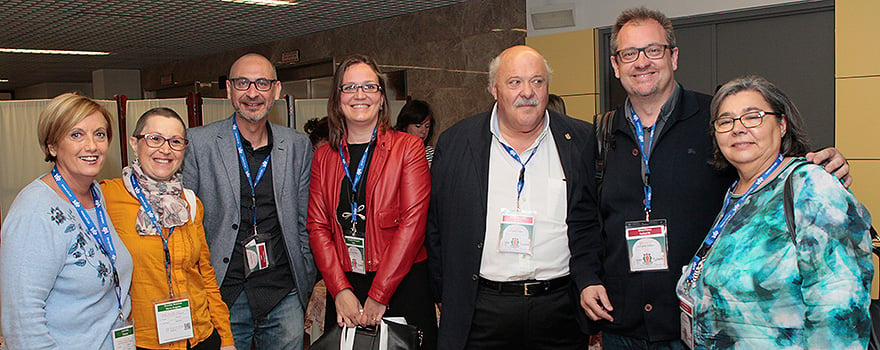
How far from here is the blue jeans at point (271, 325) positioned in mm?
2740

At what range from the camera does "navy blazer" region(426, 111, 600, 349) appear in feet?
8.24

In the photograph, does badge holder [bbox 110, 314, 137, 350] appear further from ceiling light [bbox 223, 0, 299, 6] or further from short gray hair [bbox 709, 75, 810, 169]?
ceiling light [bbox 223, 0, 299, 6]

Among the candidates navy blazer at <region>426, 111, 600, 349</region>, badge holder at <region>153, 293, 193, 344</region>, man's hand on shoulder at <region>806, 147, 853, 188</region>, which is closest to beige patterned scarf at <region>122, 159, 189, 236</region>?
badge holder at <region>153, 293, 193, 344</region>

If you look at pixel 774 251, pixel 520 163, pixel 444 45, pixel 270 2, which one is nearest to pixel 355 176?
pixel 520 163

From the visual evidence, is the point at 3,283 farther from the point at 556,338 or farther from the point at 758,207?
the point at 758,207

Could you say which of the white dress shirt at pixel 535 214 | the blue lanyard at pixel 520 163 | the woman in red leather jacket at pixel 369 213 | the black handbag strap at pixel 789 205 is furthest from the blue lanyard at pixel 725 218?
the woman in red leather jacket at pixel 369 213

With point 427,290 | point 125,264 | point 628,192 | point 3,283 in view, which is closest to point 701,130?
point 628,192

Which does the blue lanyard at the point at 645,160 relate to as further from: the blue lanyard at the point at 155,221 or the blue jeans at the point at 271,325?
the blue lanyard at the point at 155,221

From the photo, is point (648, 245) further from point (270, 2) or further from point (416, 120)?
point (270, 2)

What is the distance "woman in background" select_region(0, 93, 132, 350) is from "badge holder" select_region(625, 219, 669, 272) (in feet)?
5.70

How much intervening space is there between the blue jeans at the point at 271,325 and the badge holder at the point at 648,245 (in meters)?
1.47

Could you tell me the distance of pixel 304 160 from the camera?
2.92 metres

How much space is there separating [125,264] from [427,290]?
45.7 inches

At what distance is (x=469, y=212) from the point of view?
2578 mm
